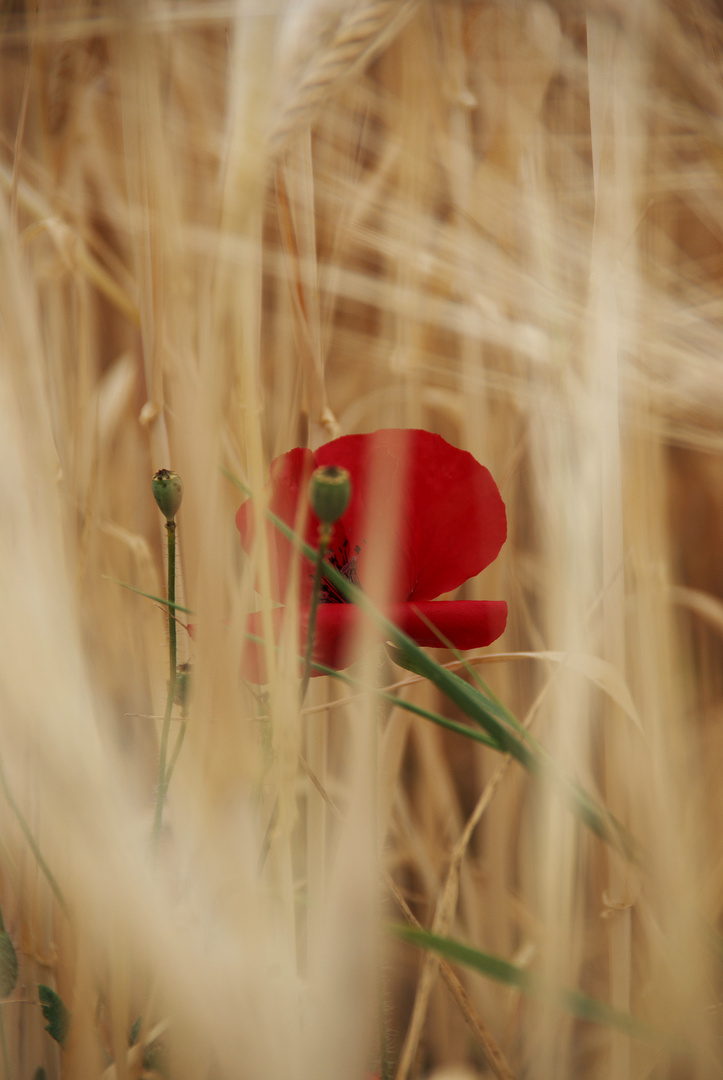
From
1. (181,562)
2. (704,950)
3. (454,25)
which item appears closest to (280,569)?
(181,562)

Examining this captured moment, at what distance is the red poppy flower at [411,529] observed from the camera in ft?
0.52

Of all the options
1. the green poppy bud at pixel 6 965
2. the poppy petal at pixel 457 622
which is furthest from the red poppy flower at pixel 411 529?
the green poppy bud at pixel 6 965

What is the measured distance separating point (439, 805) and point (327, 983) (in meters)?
0.24

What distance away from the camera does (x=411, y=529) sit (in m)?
0.18

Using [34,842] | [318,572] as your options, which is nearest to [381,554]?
[318,572]

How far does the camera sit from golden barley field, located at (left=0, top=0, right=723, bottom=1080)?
14 cm

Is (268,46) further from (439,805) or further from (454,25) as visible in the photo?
(439,805)

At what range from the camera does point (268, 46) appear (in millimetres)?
155

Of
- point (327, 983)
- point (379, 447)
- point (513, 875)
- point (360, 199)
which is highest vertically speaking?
point (360, 199)

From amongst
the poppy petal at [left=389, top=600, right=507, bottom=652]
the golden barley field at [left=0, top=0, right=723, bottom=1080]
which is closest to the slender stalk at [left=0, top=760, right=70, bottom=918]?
the golden barley field at [left=0, top=0, right=723, bottom=1080]

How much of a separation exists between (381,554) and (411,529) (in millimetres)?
40

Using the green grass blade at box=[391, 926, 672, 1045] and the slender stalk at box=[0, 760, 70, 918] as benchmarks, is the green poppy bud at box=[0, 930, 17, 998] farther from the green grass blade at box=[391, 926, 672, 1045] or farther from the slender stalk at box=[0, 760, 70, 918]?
the green grass blade at box=[391, 926, 672, 1045]

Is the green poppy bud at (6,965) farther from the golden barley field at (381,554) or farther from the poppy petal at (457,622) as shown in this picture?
the poppy petal at (457,622)

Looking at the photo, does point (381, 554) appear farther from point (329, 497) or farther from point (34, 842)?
point (34, 842)
